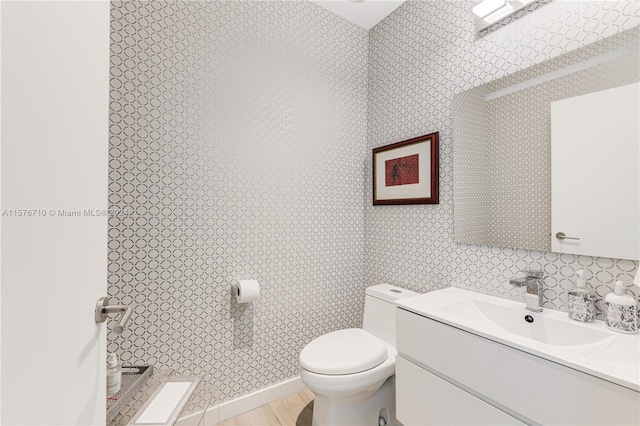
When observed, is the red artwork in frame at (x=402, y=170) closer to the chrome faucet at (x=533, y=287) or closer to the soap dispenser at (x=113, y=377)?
the chrome faucet at (x=533, y=287)

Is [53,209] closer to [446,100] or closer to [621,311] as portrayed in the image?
[621,311]

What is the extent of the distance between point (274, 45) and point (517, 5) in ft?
4.27

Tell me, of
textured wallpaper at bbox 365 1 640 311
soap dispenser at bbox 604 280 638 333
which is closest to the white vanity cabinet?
soap dispenser at bbox 604 280 638 333

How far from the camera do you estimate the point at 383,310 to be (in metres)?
1.79

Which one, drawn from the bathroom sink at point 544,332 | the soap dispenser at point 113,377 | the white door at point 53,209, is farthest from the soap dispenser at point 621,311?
the soap dispenser at point 113,377

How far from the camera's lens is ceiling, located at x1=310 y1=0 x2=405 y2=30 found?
194 centimetres

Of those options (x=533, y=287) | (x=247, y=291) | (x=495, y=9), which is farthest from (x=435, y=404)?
(x=495, y=9)

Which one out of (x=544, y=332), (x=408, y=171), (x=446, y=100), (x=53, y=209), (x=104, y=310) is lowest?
(x=544, y=332)

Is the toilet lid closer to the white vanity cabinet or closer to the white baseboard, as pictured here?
the white vanity cabinet

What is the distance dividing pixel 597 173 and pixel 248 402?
206cm

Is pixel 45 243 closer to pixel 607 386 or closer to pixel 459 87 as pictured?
pixel 607 386

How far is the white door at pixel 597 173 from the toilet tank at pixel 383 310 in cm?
86

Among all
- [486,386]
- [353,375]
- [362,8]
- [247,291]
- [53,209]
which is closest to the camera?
[53,209]

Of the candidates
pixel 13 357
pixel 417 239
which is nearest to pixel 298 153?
pixel 417 239
